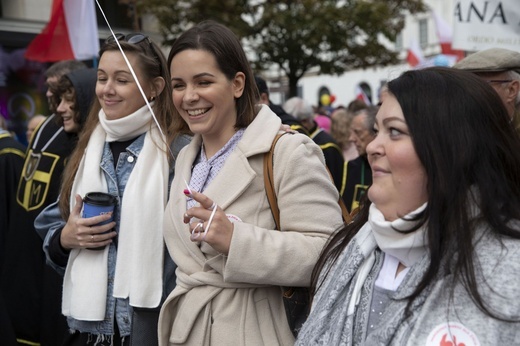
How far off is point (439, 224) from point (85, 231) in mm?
1597

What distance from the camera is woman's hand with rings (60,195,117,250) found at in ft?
9.43

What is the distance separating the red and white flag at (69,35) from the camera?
689cm

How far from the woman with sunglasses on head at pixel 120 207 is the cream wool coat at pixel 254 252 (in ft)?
1.07

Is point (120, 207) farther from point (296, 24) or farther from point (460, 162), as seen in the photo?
point (296, 24)

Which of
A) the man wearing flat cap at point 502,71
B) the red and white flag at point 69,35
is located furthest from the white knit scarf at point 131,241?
the red and white flag at point 69,35

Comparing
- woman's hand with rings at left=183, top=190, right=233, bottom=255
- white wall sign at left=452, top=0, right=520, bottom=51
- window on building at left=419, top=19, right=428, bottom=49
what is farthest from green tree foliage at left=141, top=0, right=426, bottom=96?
window on building at left=419, top=19, right=428, bottom=49

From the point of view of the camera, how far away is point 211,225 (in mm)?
2332

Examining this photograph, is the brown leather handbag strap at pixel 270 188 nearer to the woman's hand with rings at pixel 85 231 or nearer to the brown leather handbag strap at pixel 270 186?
the brown leather handbag strap at pixel 270 186

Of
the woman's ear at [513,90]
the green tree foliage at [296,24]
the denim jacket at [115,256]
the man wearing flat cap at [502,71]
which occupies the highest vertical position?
the man wearing flat cap at [502,71]

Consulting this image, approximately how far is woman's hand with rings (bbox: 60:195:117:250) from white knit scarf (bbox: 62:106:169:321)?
63 mm

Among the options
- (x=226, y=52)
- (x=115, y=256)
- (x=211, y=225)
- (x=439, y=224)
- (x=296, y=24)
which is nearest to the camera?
(x=439, y=224)

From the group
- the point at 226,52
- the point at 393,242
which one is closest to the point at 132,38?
the point at 226,52

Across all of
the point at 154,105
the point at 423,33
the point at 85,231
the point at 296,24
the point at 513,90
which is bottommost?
the point at 423,33

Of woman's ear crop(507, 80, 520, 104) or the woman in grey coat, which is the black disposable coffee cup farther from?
woman's ear crop(507, 80, 520, 104)
